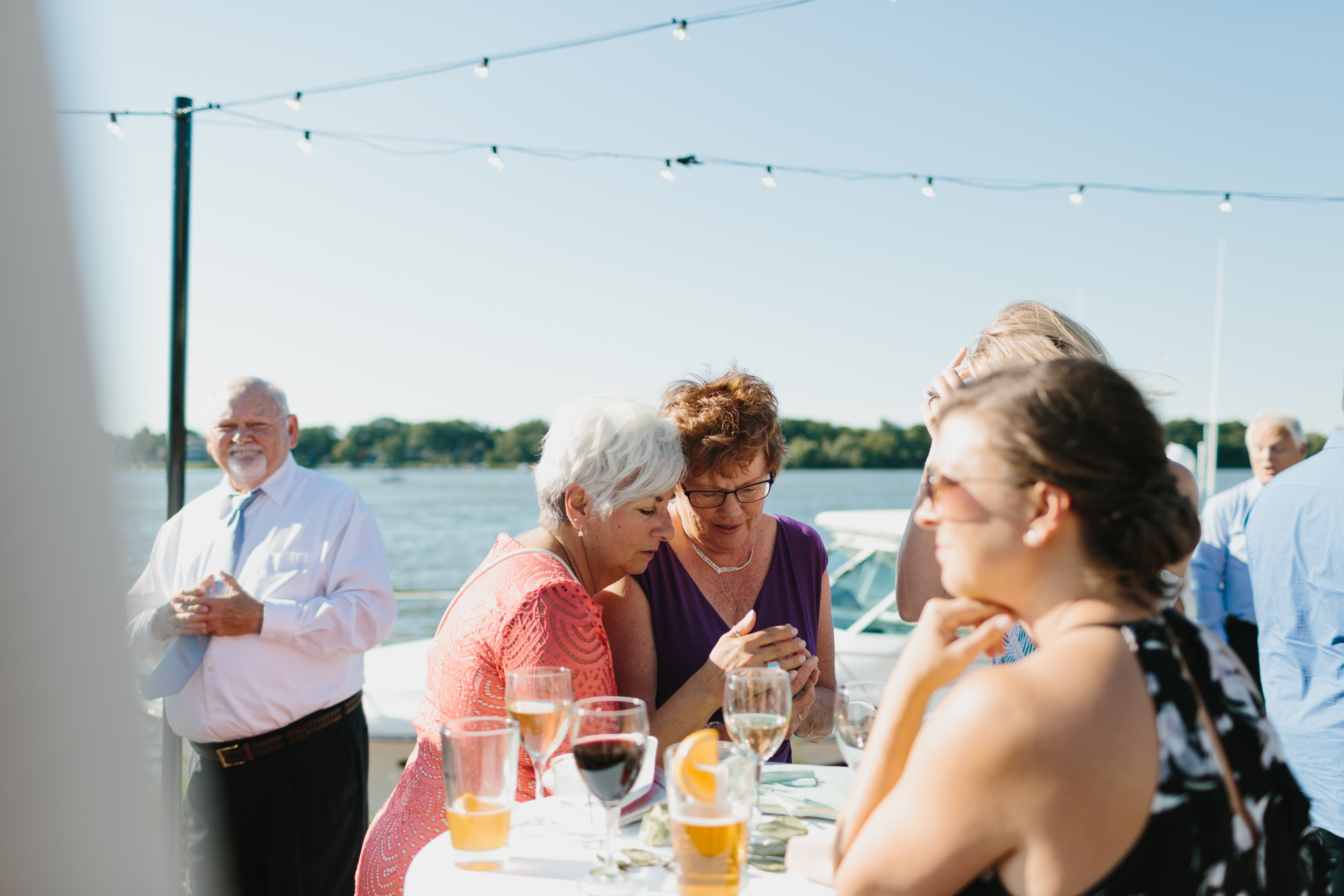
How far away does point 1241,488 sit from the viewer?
5199 mm

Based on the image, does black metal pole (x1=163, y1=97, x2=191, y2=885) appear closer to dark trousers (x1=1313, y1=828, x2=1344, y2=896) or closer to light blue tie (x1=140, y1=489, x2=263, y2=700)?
light blue tie (x1=140, y1=489, x2=263, y2=700)

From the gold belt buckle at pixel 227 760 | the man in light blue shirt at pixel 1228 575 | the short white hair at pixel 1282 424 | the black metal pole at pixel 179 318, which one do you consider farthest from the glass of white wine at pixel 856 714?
the short white hair at pixel 1282 424

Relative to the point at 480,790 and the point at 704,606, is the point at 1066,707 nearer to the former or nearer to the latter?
the point at 480,790

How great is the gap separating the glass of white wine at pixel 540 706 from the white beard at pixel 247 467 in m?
2.37

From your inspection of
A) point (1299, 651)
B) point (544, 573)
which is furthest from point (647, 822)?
point (1299, 651)

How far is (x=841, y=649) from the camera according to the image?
5.62 metres

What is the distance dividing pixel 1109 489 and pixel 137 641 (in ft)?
11.0

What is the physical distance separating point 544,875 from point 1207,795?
942 millimetres

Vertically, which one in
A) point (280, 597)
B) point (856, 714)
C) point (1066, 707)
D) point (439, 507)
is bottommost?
point (439, 507)

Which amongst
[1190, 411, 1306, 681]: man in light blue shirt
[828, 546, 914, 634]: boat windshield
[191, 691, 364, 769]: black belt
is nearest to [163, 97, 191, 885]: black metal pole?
[191, 691, 364, 769]: black belt

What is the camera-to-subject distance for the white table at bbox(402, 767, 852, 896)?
1.35 metres

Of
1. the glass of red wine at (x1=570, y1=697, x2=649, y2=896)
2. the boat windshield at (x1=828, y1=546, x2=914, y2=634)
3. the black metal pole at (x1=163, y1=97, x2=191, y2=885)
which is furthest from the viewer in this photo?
the boat windshield at (x1=828, y1=546, x2=914, y2=634)

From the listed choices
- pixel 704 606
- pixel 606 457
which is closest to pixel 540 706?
pixel 606 457

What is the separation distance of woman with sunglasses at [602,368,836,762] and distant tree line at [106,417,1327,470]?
9059 millimetres
